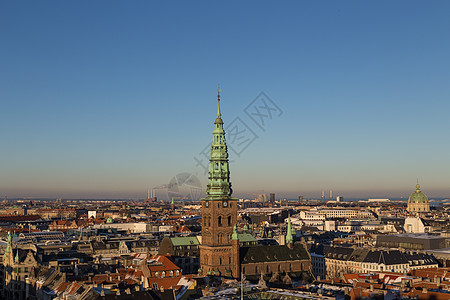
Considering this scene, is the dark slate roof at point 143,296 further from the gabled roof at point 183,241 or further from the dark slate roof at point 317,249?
the dark slate roof at point 317,249

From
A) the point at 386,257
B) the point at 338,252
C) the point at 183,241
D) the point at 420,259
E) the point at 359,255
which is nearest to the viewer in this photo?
the point at 386,257

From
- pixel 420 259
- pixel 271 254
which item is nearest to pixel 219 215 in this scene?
pixel 271 254

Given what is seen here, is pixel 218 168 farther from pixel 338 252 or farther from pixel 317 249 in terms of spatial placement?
pixel 317 249

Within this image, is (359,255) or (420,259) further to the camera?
(359,255)

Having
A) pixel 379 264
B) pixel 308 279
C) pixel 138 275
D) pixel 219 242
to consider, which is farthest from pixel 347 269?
pixel 138 275

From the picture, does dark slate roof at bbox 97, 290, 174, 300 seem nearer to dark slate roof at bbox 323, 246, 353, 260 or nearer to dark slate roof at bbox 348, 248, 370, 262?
dark slate roof at bbox 348, 248, 370, 262

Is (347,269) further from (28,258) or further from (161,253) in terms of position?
(28,258)

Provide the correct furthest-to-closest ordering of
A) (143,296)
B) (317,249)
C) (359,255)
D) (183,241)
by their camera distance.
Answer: (317,249)
(359,255)
(183,241)
(143,296)
